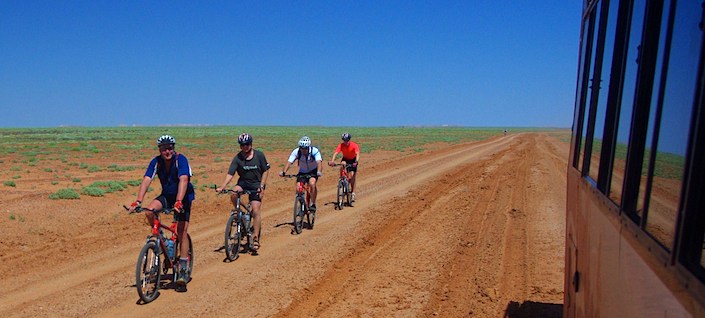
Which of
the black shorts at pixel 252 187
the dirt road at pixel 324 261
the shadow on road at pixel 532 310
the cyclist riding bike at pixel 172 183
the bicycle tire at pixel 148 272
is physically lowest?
the dirt road at pixel 324 261

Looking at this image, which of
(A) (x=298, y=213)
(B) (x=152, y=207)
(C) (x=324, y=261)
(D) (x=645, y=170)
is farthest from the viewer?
(A) (x=298, y=213)

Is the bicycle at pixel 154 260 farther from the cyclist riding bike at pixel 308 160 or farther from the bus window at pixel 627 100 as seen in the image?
the bus window at pixel 627 100

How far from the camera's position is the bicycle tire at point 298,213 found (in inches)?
434

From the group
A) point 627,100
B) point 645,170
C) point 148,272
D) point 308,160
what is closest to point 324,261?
point 148,272

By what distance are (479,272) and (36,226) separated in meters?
9.16

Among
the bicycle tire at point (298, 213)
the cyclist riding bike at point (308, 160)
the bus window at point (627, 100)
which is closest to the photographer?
the bus window at point (627, 100)

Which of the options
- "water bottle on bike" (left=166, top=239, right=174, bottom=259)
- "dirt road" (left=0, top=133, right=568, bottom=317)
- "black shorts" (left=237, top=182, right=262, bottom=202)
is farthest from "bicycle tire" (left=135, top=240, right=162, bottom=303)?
"black shorts" (left=237, top=182, right=262, bottom=202)

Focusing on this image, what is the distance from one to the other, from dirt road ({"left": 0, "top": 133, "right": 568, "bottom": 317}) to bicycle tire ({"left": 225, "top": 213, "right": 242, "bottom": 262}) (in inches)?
5.4

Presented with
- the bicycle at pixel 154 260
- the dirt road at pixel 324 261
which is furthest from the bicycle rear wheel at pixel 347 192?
the bicycle at pixel 154 260

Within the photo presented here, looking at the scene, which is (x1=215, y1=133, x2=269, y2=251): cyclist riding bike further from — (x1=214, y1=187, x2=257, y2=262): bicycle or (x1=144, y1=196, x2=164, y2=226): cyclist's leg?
(x1=144, y1=196, x2=164, y2=226): cyclist's leg

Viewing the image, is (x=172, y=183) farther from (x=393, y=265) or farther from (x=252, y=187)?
(x=393, y=265)

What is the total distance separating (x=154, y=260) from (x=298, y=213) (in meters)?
4.32

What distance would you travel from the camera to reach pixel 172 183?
722 centimetres

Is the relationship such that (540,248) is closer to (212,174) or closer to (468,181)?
(468,181)
